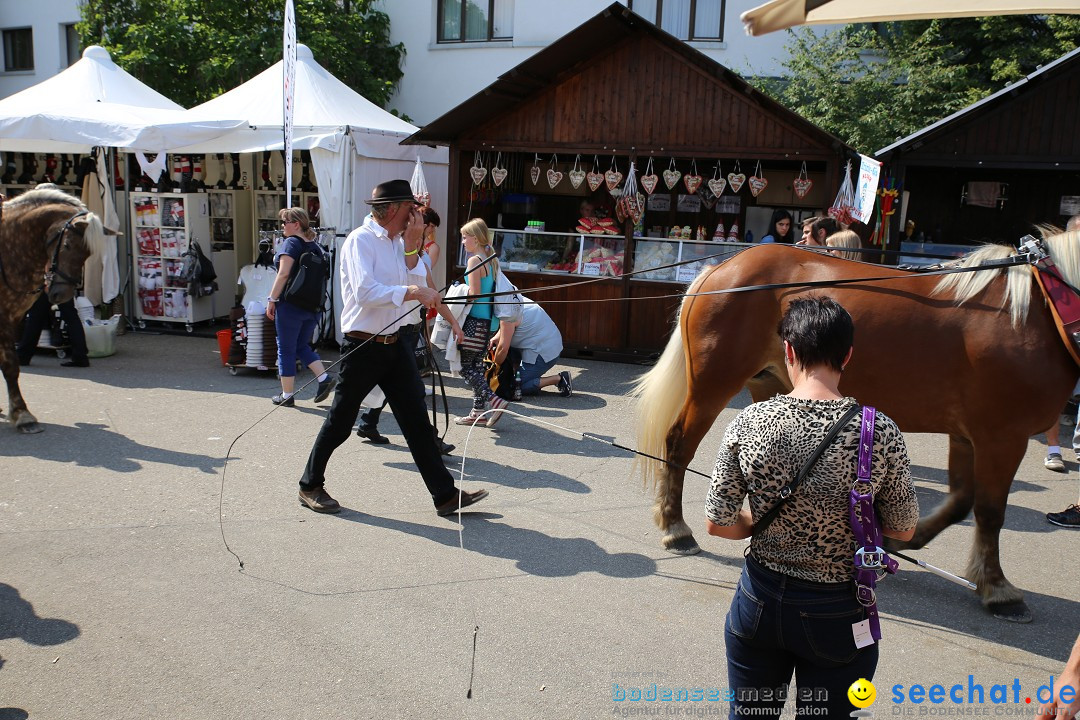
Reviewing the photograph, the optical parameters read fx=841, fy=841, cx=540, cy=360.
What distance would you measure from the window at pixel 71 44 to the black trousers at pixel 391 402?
20.6 metres

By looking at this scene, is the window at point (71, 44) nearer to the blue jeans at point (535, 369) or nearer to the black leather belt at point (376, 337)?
the blue jeans at point (535, 369)

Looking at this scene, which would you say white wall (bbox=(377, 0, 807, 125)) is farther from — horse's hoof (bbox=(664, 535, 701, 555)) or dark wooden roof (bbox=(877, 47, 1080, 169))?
horse's hoof (bbox=(664, 535, 701, 555))

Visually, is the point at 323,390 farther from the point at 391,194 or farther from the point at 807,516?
the point at 807,516

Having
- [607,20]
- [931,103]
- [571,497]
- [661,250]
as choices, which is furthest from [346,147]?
[931,103]

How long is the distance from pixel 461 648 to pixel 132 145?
890cm

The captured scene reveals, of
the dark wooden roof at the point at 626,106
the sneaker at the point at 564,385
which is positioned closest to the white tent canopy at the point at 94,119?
the dark wooden roof at the point at 626,106

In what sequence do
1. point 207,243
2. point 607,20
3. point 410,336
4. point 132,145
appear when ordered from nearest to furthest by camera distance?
1. point 410,336
2. point 607,20
3. point 132,145
4. point 207,243

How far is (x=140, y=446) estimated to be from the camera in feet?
21.7

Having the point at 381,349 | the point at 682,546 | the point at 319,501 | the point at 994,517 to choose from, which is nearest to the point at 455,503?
the point at 319,501

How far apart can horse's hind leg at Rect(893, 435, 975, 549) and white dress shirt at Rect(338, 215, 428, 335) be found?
3137 mm

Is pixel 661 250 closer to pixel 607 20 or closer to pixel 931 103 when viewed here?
pixel 607 20

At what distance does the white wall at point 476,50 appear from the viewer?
15.9 meters

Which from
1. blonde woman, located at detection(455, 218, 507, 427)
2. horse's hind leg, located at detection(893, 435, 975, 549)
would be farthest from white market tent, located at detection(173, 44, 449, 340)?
horse's hind leg, located at detection(893, 435, 975, 549)

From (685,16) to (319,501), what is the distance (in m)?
14.0
